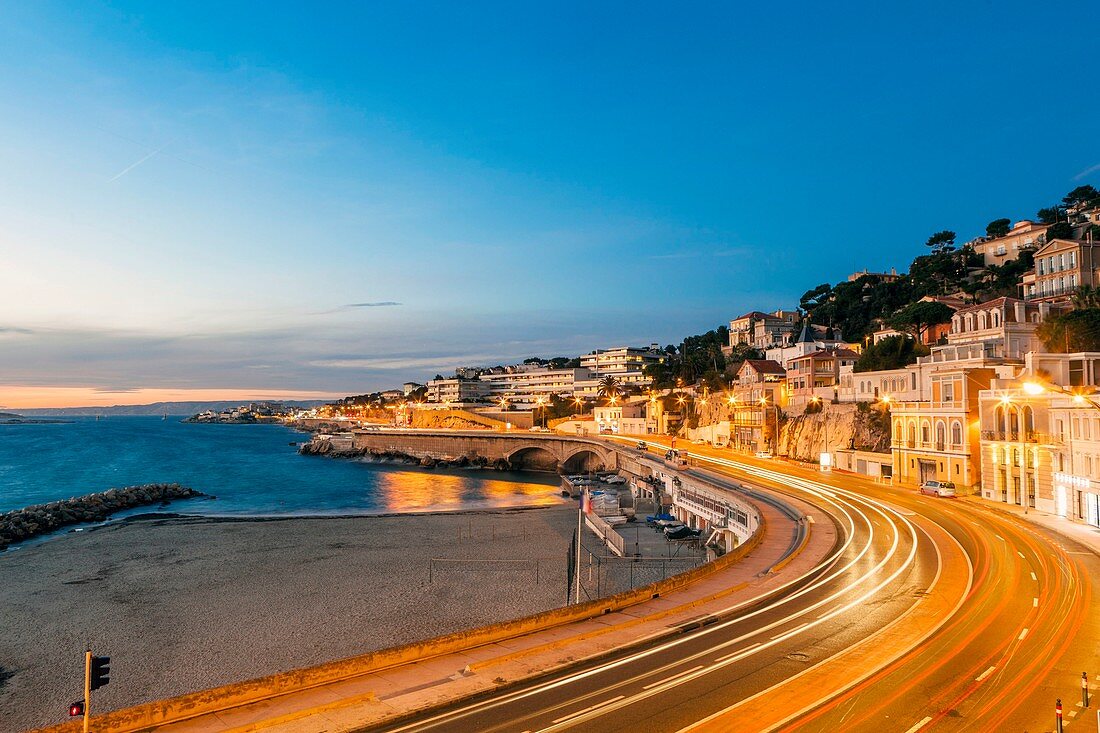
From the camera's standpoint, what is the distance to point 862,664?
711 inches

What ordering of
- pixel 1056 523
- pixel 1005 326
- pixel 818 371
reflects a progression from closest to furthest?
1. pixel 1056 523
2. pixel 1005 326
3. pixel 818 371

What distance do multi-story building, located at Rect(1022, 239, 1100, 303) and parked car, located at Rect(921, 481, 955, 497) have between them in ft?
151

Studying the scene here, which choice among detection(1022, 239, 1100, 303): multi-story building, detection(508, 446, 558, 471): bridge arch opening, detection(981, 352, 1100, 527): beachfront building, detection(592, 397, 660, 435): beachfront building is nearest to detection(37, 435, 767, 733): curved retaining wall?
detection(981, 352, 1100, 527): beachfront building

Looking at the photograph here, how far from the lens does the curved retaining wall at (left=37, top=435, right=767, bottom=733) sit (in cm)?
1414

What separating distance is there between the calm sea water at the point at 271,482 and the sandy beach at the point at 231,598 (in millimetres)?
17321

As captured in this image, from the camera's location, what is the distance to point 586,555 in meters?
49.2

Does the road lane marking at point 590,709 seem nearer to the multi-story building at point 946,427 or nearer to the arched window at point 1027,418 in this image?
the arched window at point 1027,418

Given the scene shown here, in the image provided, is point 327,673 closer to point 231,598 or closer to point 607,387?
point 231,598

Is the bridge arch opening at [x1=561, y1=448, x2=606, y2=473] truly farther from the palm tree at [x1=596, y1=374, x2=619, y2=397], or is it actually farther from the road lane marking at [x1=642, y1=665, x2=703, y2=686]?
the road lane marking at [x1=642, y1=665, x2=703, y2=686]

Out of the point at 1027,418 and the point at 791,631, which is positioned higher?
the point at 1027,418

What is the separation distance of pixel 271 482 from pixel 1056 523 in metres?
97.8

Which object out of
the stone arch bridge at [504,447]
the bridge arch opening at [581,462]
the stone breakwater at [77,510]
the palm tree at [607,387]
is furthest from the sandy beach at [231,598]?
the palm tree at [607,387]

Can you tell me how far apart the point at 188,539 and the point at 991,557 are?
5827cm

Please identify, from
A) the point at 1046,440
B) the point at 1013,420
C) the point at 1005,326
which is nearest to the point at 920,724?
the point at 1046,440
